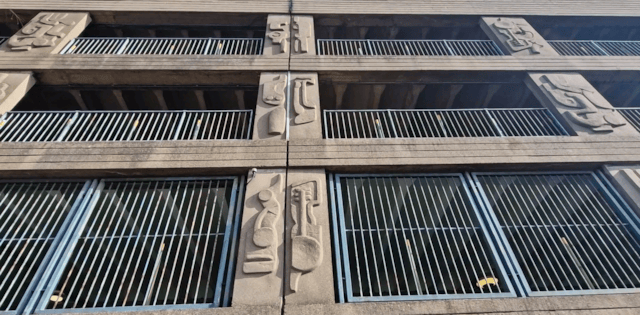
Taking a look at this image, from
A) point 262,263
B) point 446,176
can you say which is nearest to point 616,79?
point 446,176

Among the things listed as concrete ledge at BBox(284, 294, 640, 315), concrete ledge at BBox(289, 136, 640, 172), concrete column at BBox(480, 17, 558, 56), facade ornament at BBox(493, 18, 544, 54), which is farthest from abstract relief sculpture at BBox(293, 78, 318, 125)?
facade ornament at BBox(493, 18, 544, 54)

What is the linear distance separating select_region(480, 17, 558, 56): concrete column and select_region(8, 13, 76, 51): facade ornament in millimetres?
12024

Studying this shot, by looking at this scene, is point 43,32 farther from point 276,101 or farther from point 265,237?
point 265,237

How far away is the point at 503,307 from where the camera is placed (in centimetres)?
388

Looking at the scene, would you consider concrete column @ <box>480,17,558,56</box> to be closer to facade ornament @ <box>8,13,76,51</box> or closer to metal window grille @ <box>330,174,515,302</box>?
metal window grille @ <box>330,174,515,302</box>

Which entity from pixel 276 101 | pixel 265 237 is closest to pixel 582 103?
pixel 276 101

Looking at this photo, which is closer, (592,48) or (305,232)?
(305,232)

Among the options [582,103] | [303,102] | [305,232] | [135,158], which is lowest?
[305,232]

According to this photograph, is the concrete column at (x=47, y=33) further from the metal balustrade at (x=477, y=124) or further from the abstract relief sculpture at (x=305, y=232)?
the abstract relief sculpture at (x=305, y=232)

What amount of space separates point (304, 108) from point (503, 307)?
477 centimetres

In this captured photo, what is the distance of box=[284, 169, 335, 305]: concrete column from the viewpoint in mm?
3961

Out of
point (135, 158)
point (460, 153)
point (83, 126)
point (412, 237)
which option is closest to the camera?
point (412, 237)

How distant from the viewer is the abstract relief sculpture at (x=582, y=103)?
6508 mm

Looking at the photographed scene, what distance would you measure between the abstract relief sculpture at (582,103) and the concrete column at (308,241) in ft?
18.4
